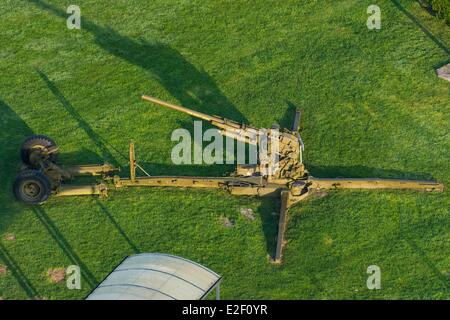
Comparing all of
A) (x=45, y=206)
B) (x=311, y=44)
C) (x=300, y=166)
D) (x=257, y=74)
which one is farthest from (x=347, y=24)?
(x=45, y=206)

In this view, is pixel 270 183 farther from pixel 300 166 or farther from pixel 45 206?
pixel 45 206

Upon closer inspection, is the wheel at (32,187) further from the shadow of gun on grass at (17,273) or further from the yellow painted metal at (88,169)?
the shadow of gun on grass at (17,273)

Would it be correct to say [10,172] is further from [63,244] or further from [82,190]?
[63,244]

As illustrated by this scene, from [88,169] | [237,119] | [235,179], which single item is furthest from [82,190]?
[237,119]

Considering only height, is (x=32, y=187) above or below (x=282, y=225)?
above

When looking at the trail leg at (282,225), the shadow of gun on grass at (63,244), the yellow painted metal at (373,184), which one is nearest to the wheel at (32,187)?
the shadow of gun on grass at (63,244)
